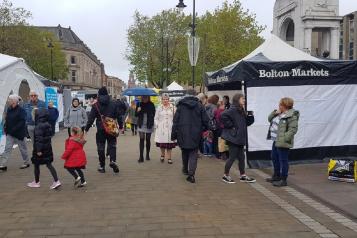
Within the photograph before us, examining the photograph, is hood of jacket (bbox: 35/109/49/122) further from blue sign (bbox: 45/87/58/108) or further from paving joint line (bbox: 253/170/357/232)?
blue sign (bbox: 45/87/58/108)

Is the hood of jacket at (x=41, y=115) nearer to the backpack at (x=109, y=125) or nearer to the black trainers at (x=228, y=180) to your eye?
the backpack at (x=109, y=125)

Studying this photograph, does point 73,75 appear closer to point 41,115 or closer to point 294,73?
point 294,73

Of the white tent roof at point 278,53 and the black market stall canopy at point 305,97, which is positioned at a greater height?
the white tent roof at point 278,53

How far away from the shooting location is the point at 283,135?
8258mm

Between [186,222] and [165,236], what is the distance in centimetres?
64

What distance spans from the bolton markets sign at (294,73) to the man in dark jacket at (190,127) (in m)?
2.04

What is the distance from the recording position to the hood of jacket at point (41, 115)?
326 inches

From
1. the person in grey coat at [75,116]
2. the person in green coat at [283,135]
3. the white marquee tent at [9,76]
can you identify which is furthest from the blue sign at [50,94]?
the person in green coat at [283,135]

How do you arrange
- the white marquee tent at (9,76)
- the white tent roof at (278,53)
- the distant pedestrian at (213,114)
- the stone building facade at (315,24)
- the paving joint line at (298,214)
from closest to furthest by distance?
the paving joint line at (298,214) → the white tent roof at (278,53) → the distant pedestrian at (213,114) → the white marquee tent at (9,76) → the stone building facade at (315,24)

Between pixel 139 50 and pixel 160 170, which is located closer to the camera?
pixel 160 170

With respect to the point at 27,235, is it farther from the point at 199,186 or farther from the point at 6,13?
the point at 6,13

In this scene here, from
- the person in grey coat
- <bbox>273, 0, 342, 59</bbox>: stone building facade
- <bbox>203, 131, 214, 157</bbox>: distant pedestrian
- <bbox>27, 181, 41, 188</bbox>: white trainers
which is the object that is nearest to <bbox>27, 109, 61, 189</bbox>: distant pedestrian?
<bbox>27, 181, 41, 188</bbox>: white trainers

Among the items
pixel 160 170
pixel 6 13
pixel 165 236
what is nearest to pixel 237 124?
pixel 160 170

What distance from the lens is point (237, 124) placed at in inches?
337
